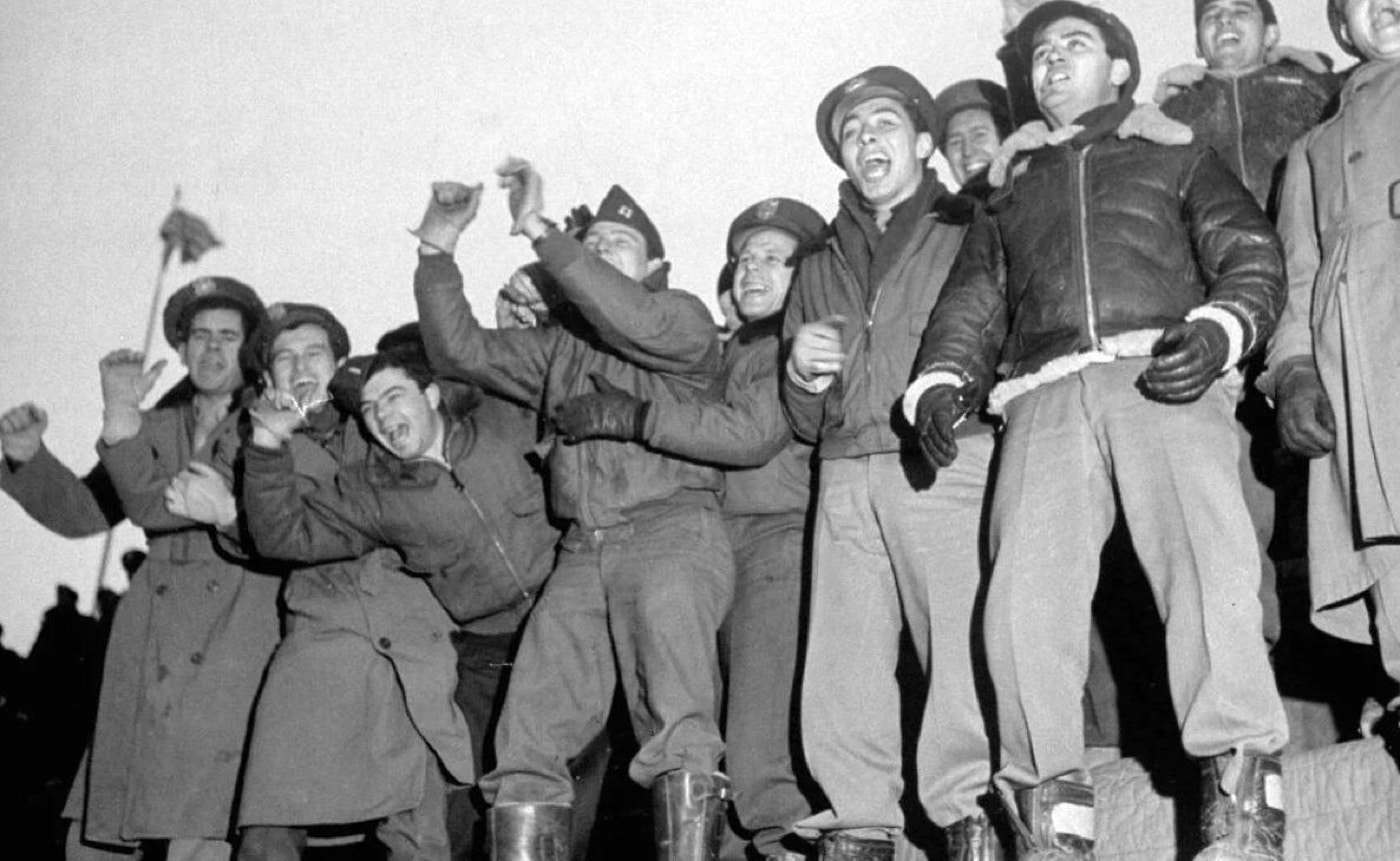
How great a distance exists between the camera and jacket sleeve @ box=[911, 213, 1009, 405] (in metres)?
4.60

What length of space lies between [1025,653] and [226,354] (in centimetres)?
428

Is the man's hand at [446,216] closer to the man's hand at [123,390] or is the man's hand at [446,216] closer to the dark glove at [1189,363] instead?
the man's hand at [123,390]

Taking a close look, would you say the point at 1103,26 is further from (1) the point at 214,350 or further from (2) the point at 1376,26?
(1) the point at 214,350

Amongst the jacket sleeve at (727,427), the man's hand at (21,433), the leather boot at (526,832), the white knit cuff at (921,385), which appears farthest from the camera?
the man's hand at (21,433)

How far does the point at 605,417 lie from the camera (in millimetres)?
5328

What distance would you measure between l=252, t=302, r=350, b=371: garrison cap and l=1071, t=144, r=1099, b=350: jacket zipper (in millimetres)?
3484

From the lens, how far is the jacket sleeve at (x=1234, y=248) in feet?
13.6

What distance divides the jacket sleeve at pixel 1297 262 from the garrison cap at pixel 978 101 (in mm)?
1898

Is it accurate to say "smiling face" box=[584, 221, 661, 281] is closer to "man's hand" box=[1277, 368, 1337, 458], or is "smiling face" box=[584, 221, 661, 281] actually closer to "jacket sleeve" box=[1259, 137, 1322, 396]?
"jacket sleeve" box=[1259, 137, 1322, 396]

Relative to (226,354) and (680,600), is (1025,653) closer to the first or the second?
(680,600)

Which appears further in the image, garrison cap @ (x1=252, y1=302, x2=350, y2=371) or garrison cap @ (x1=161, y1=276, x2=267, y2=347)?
garrison cap @ (x1=161, y1=276, x2=267, y2=347)

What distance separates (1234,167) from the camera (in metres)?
5.40

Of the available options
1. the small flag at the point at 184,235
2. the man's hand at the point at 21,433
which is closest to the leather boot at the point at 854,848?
the man's hand at the point at 21,433

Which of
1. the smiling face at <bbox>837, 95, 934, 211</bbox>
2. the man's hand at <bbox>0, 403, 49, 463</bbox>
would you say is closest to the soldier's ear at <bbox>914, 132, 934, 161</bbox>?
the smiling face at <bbox>837, 95, 934, 211</bbox>
